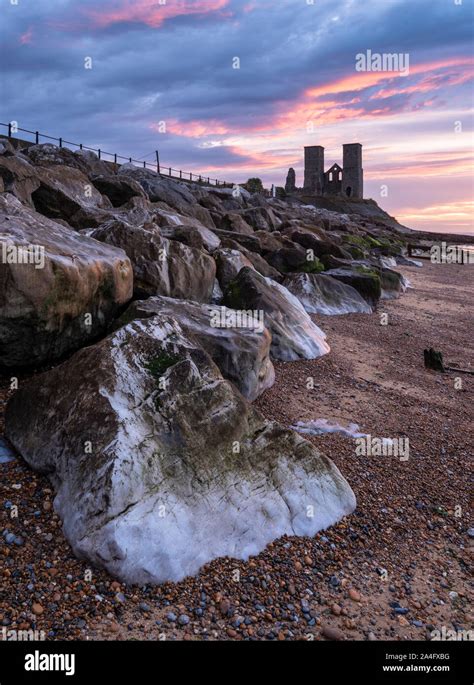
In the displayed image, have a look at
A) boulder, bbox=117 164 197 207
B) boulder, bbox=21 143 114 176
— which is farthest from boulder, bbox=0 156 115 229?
boulder, bbox=21 143 114 176

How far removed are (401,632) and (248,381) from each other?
10.8 ft

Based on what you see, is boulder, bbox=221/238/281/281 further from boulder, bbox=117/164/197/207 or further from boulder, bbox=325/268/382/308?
boulder, bbox=117/164/197/207

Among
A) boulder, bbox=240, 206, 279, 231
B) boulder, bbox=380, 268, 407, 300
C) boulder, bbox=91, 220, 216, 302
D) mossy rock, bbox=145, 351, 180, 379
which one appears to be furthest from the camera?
boulder, bbox=240, 206, 279, 231

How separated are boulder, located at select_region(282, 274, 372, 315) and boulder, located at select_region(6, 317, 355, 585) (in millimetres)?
7627

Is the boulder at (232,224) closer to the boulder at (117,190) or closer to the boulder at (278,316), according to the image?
the boulder at (117,190)

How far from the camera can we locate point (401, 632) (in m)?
3.33

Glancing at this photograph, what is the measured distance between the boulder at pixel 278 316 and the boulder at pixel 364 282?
4.68 meters

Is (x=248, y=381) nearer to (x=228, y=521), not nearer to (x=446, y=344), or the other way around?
(x=228, y=521)

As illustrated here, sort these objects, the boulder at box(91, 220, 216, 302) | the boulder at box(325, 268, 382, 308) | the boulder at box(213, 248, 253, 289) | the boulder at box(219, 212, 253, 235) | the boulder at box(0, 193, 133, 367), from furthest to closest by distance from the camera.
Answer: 1. the boulder at box(219, 212, 253, 235)
2. the boulder at box(325, 268, 382, 308)
3. the boulder at box(213, 248, 253, 289)
4. the boulder at box(91, 220, 216, 302)
5. the boulder at box(0, 193, 133, 367)

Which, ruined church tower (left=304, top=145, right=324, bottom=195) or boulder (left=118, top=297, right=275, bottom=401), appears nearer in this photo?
boulder (left=118, top=297, right=275, bottom=401)

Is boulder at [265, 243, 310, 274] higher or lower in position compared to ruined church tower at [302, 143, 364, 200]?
lower

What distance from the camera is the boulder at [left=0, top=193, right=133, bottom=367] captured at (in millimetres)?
4789

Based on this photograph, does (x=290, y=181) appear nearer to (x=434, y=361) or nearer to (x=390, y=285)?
(x=390, y=285)

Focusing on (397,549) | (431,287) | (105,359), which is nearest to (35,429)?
(105,359)
